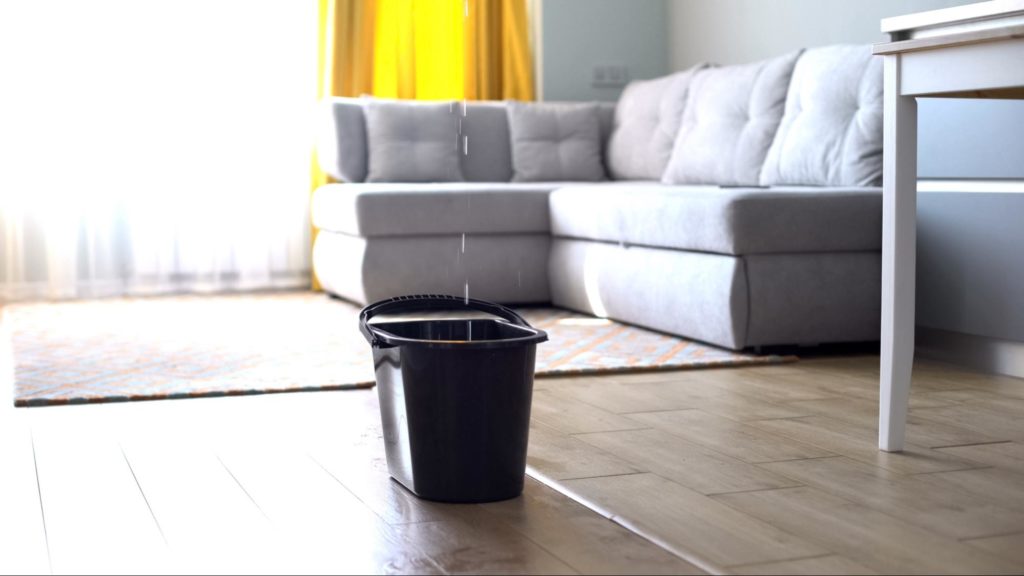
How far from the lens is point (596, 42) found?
18.8 feet

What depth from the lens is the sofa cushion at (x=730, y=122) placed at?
4.12 metres

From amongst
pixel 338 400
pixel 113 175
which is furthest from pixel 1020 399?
pixel 113 175

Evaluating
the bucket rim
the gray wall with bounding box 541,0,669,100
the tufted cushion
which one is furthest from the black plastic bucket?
the gray wall with bounding box 541,0,669,100

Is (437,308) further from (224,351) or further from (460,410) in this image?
(224,351)

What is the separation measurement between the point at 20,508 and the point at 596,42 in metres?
4.35

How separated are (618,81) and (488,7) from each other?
72 cm

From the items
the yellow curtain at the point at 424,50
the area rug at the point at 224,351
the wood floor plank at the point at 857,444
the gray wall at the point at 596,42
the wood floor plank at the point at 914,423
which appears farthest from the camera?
the gray wall at the point at 596,42

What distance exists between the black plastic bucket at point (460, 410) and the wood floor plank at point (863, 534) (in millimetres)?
335

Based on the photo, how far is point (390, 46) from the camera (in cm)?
548

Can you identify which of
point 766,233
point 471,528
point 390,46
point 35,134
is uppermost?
point 390,46

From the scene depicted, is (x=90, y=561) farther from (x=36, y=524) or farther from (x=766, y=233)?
(x=766, y=233)

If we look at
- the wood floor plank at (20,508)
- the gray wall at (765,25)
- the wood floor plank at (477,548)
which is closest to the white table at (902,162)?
the wood floor plank at (477,548)

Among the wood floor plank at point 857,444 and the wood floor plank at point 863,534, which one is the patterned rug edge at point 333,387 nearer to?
the wood floor plank at point 857,444

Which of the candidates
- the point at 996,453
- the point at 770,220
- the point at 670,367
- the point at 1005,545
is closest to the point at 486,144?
the point at 770,220
